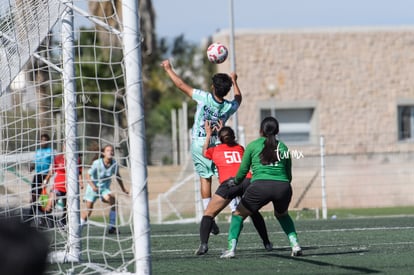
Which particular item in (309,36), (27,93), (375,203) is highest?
(309,36)

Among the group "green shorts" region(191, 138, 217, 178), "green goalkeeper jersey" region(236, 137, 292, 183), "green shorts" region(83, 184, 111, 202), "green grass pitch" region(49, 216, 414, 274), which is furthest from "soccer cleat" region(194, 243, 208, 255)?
Answer: "green shorts" region(83, 184, 111, 202)

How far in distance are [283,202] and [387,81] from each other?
29167 millimetres

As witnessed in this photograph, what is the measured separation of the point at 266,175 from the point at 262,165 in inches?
4.0

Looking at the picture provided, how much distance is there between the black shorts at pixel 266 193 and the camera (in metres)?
9.03

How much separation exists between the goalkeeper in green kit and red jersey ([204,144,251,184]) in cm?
47

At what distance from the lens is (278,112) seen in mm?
37875

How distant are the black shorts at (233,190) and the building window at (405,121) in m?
28.8

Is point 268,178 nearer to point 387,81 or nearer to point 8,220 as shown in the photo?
point 8,220

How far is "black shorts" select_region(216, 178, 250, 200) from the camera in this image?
9.64m

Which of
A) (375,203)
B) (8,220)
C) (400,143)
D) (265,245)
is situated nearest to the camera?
(8,220)

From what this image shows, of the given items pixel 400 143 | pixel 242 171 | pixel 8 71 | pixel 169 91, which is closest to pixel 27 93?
pixel 8 71

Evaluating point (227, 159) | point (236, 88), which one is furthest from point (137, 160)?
point (236, 88)

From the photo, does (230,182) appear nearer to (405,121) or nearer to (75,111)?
(75,111)

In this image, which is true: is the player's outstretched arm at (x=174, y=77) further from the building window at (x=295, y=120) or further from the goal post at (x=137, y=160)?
the building window at (x=295, y=120)
